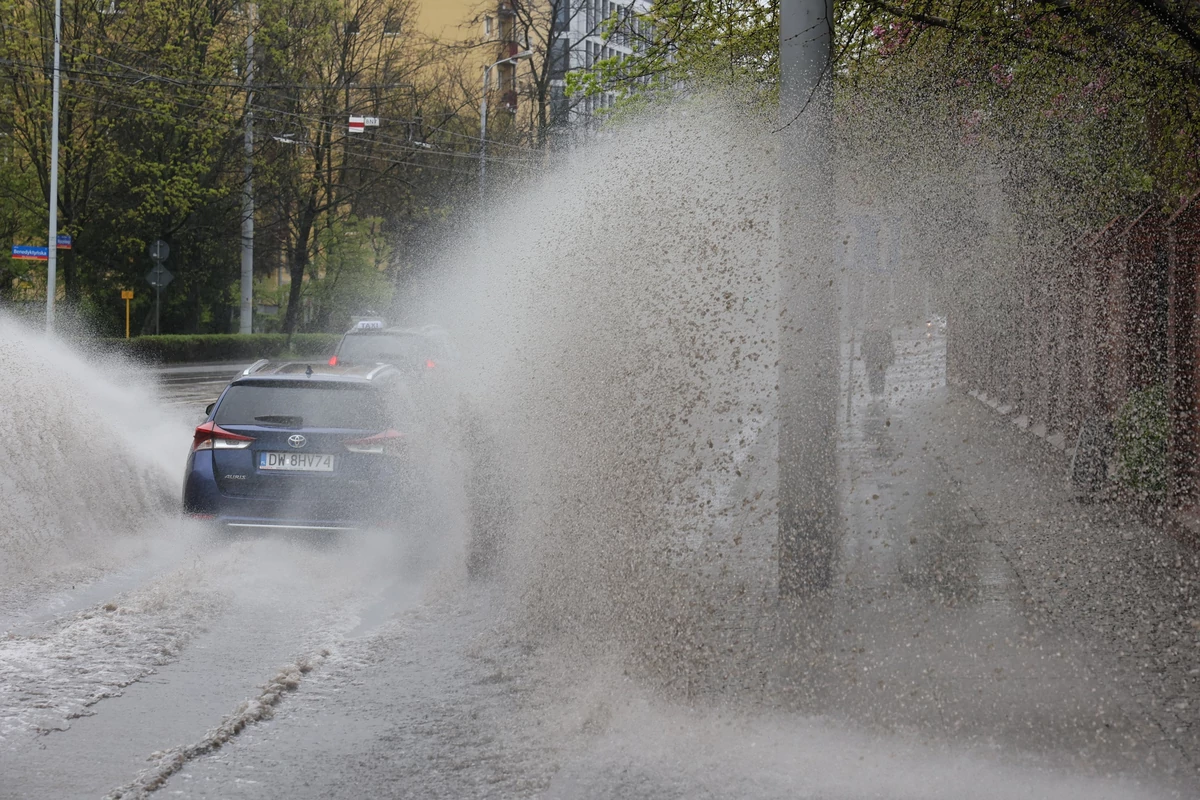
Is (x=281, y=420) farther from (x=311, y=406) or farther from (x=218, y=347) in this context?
(x=218, y=347)

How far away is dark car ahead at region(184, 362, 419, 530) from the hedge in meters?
33.4

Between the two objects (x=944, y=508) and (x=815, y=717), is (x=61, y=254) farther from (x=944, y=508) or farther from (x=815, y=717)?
(x=815, y=717)

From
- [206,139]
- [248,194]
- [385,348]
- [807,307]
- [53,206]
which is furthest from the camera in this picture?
[248,194]

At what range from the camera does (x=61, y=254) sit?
4184cm

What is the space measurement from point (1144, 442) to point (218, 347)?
1531 inches

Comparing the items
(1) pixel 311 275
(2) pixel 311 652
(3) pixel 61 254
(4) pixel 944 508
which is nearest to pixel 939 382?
(4) pixel 944 508

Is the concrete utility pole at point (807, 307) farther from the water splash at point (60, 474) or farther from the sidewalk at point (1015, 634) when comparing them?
the water splash at point (60, 474)

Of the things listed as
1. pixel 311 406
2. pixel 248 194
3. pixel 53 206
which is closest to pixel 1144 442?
pixel 311 406

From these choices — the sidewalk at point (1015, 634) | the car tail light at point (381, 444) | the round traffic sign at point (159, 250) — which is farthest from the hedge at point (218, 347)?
the car tail light at point (381, 444)

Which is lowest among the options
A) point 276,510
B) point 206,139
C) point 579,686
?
point 579,686

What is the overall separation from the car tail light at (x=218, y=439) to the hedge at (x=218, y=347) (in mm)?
33335

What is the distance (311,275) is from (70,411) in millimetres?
48380

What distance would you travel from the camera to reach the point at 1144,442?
10383 millimetres

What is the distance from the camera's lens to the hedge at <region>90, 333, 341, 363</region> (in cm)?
4119
